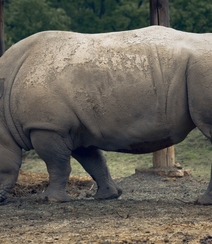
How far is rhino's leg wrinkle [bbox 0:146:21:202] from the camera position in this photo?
8219 mm

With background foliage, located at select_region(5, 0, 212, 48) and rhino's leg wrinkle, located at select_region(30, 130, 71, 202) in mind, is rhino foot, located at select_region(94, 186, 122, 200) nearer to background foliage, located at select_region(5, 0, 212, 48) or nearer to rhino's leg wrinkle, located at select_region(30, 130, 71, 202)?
rhino's leg wrinkle, located at select_region(30, 130, 71, 202)

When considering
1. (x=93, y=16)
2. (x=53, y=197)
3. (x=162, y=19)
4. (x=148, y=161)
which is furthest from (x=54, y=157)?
(x=93, y=16)

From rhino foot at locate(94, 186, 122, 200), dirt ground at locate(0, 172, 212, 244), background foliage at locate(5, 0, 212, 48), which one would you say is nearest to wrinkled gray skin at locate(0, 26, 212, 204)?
dirt ground at locate(0, 172, 212, 244)

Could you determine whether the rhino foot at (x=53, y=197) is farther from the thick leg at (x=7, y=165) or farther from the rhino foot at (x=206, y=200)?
the rhino foot at (x=206, y=200)

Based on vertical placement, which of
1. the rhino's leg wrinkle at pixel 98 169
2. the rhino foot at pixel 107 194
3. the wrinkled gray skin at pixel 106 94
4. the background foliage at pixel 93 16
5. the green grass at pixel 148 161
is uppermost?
the wrinkled gray skin at pixel 106 94

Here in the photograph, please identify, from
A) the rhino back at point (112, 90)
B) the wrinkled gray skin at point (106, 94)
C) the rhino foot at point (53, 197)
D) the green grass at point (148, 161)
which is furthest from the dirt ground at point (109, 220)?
the green grass at point (148, 161)

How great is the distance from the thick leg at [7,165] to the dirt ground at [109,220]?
186 millimetres

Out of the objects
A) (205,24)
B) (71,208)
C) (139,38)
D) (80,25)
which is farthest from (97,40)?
(80,25)

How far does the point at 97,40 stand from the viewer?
25.9ft

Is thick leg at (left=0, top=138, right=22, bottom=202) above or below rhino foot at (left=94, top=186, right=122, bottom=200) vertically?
above

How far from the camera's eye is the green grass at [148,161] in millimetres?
13684

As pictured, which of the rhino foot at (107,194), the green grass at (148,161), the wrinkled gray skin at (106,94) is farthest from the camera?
the green grass at (148,161)

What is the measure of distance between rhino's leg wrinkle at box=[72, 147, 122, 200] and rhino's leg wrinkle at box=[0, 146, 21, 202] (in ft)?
2.49

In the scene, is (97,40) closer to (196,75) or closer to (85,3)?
(196,75)
